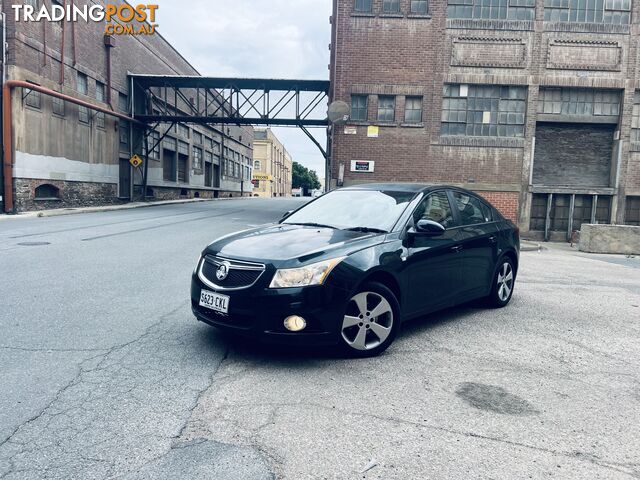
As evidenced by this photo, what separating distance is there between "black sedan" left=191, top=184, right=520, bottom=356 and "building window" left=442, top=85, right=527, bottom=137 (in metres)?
14.9

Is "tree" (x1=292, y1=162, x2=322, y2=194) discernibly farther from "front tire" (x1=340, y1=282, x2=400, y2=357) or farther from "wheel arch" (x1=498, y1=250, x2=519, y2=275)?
"front tire" (x1=340, y1=282, x2=400, y2=357)

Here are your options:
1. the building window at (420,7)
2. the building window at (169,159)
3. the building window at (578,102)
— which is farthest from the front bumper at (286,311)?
the building window at (169,159)

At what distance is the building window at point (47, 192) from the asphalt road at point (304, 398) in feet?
60.1

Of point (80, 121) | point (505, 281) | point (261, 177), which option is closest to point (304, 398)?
point (505, 281)

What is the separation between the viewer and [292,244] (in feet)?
14.5

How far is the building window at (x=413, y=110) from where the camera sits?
65.6 feet

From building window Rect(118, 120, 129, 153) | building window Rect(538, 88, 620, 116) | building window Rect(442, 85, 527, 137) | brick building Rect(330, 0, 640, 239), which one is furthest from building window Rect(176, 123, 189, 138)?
building window Rect(538, 88, 620, 116)

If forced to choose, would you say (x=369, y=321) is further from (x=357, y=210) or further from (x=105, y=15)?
(x=105, y=15)

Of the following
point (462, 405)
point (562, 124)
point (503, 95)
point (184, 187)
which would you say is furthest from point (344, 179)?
point (184, 187)

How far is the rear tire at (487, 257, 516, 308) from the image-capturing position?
637cm

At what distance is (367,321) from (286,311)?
2.52ft

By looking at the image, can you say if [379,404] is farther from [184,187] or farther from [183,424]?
[184,187]

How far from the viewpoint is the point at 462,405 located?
347 cm

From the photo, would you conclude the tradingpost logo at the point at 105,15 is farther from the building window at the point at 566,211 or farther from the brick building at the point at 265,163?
the brick building at the point at 265,163
